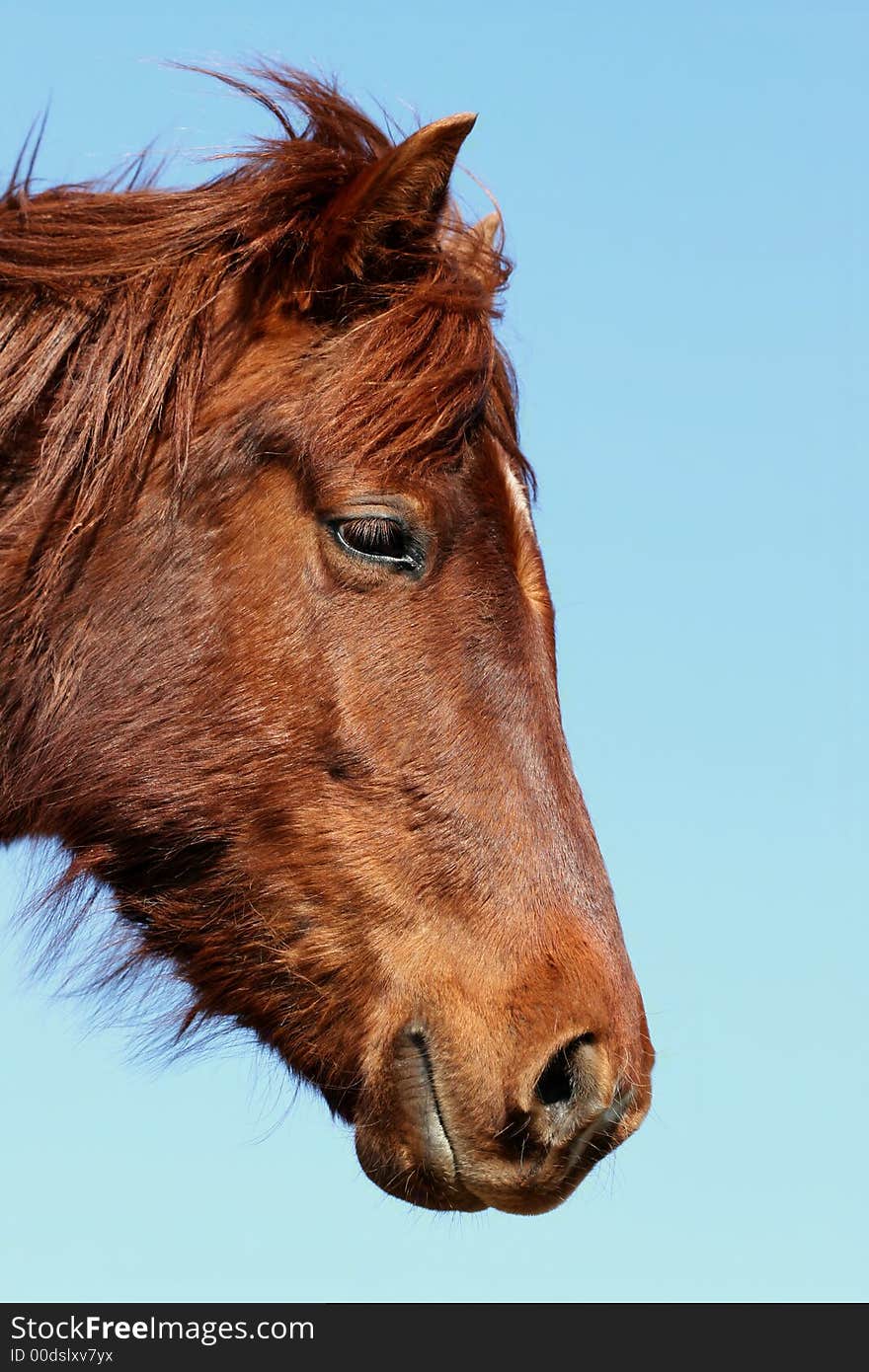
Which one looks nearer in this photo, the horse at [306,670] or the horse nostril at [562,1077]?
the horse nostril at [562,1077]

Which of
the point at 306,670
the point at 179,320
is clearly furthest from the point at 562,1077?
the point at 179,320

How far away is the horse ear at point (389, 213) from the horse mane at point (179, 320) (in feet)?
0.03

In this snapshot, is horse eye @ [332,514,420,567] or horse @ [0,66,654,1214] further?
horse eye @ [332,514,420,567]

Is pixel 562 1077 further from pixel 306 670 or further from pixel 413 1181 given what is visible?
pixel 306 670

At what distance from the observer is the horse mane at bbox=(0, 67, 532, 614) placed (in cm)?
435

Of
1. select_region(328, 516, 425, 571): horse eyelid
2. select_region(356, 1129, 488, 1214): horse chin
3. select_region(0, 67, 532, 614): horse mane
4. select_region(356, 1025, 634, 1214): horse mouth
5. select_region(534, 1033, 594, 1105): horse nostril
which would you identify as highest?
select_region(0, 67, 532, 614): horse mane

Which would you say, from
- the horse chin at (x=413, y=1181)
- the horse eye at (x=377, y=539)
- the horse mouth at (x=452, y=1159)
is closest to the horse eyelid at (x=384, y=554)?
the horse eye at (x=377, y=539)

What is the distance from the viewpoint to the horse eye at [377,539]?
430cm

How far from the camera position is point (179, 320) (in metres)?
4.46

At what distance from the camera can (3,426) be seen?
433 cm

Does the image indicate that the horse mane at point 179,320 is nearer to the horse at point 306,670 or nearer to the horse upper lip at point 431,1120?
the horse at point 306,670

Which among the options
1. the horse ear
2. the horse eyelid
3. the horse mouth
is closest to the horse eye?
the horse eyelid

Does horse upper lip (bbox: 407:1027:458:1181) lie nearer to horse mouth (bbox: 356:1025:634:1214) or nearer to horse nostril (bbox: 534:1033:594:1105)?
horse mouth (bbox: 356:1025:634:1214)

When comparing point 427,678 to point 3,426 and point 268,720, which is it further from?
point 3,426
